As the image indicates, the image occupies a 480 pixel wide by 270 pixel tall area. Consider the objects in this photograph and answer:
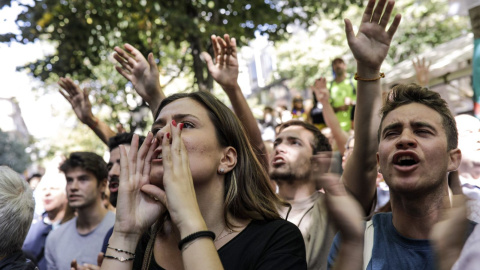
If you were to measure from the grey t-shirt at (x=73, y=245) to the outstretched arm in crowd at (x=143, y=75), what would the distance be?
1.48 meters

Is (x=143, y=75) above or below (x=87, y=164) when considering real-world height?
above

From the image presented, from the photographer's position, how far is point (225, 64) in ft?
13.6

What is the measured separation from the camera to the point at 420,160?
246cm

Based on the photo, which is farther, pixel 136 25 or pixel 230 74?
pixel 136 25

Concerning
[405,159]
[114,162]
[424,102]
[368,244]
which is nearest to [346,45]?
[114,162]

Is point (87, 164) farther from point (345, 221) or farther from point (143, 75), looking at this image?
point (345, 221)

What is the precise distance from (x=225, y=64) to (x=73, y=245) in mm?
2136

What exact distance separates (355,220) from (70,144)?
32.0m

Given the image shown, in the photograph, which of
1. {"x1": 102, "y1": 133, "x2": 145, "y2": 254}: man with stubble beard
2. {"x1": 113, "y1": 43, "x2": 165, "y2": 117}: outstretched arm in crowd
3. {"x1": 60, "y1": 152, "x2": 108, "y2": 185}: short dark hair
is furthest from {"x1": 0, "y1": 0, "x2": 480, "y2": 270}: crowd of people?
{"x1": 60, "y1": 152, "x2": 108, "y2": 185}: short dark hair

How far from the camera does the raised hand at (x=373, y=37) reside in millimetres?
2814

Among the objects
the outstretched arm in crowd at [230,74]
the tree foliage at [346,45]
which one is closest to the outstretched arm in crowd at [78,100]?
the outstretched arm in crowd at [230,74]

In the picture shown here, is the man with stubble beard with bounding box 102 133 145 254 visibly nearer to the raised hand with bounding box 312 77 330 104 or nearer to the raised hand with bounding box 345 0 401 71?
the raised hand with bounding box 312 77 330 104

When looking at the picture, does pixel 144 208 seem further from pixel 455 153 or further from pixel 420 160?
pixel 455 153

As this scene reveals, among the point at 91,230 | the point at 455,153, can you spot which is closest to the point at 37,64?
the point at 91,230
